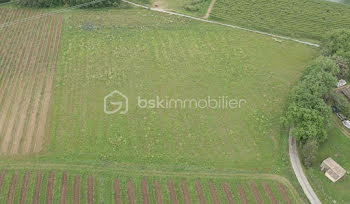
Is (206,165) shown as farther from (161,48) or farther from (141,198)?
(161,48)

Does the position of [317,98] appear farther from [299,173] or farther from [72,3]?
[72,3]

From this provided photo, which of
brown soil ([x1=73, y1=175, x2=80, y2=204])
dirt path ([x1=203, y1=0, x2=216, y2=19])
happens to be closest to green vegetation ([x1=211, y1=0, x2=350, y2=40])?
dirt path ([x1=203, y1=0, x2=216, y2=19])

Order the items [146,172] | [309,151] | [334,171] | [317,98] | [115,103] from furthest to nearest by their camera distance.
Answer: [115,103] < [317,98] < [146,172] < [309,151] < [334,171]

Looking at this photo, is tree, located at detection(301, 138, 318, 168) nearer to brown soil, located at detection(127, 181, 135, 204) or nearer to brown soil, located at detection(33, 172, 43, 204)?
brown soil, located at detection(127, 181, 135, 204)

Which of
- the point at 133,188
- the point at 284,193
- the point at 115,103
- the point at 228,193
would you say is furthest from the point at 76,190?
the point at 284,193

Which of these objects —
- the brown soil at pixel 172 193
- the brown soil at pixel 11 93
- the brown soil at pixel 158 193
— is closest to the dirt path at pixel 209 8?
the brown soil at pixel 11 93

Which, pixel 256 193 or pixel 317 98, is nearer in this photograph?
pixel 256 193

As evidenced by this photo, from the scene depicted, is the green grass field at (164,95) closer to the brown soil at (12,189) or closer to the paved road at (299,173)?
the brown soil at (12,189)

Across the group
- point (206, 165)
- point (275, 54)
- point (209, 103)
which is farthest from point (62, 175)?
point (275, 54)
